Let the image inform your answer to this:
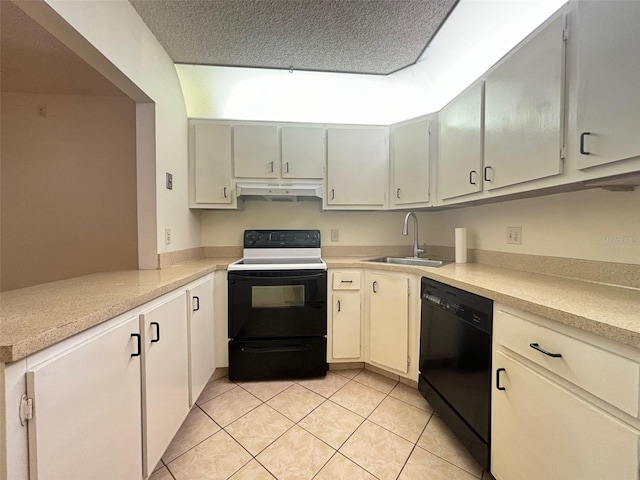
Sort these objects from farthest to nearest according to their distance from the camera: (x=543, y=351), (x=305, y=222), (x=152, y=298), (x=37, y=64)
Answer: (x=305, y=222) → (x=37, y=64) → (x=152, y=298) → (x=543, y=351)

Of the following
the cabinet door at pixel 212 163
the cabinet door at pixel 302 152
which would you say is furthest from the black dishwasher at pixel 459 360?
the cabinet door at pixel 212 163

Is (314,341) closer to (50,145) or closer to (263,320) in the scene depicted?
(263,320)

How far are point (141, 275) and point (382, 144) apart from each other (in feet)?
7.00

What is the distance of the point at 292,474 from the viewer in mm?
1223

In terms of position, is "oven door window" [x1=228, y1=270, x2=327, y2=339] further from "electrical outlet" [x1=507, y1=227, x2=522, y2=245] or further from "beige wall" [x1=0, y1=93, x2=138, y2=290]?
"electrical outlet" [x1=507, y1=227, x2=522, y2=245]

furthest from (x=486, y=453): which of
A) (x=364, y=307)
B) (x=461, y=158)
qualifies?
(x=461, y=158)

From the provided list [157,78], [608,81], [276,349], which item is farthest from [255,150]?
[608,81]

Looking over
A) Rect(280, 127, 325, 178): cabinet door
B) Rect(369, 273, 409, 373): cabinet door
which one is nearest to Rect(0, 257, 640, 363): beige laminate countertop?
Rect(369, 273, 409, 373): cabinet door

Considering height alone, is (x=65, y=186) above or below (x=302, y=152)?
below

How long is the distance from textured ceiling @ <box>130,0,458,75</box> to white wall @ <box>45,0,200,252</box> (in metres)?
0.15

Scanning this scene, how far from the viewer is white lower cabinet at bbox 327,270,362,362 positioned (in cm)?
212

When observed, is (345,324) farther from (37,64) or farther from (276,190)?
(37,64)

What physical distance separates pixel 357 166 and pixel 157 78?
163cm

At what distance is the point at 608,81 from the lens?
0.91 meters
